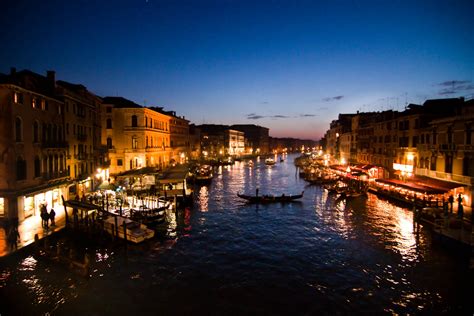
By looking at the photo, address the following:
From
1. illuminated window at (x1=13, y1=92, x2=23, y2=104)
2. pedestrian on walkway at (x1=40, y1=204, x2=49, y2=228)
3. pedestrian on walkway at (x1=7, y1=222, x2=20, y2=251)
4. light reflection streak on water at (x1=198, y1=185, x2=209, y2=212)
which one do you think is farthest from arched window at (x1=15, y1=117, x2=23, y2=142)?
light reflection streak on water at (x1=198, y1=185, x2=209, y2=212)

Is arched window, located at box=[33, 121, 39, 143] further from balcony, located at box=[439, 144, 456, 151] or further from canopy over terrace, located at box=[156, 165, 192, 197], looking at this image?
balcony, located at box=[439, 144, 456, 151]

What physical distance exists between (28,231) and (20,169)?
14.8ft

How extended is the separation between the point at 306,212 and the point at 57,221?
77.5ft

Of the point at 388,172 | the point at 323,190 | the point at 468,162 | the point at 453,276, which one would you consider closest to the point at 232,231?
the point at 453,276

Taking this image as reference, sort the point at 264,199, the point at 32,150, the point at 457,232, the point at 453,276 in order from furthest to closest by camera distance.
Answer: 1. the point at 264,199
2. the point at 32,150
3. the point at 457,232
4. the point at 453,276

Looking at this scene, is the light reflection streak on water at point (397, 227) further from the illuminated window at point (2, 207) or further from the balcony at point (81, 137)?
the balcony at point (81, 137)

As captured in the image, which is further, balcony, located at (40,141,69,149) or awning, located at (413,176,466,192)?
awning, located at (413,176,466,192)

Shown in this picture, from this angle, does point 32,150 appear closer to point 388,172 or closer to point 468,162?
point 468,162

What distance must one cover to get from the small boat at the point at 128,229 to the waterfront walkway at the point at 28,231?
323cm

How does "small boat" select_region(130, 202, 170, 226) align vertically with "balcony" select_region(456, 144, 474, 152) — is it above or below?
below

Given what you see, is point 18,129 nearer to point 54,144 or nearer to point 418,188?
point 54,144

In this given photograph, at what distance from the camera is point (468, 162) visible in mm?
27188

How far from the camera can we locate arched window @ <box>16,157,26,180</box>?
21.2m

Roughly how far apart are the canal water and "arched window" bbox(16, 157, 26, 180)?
6.17 m
